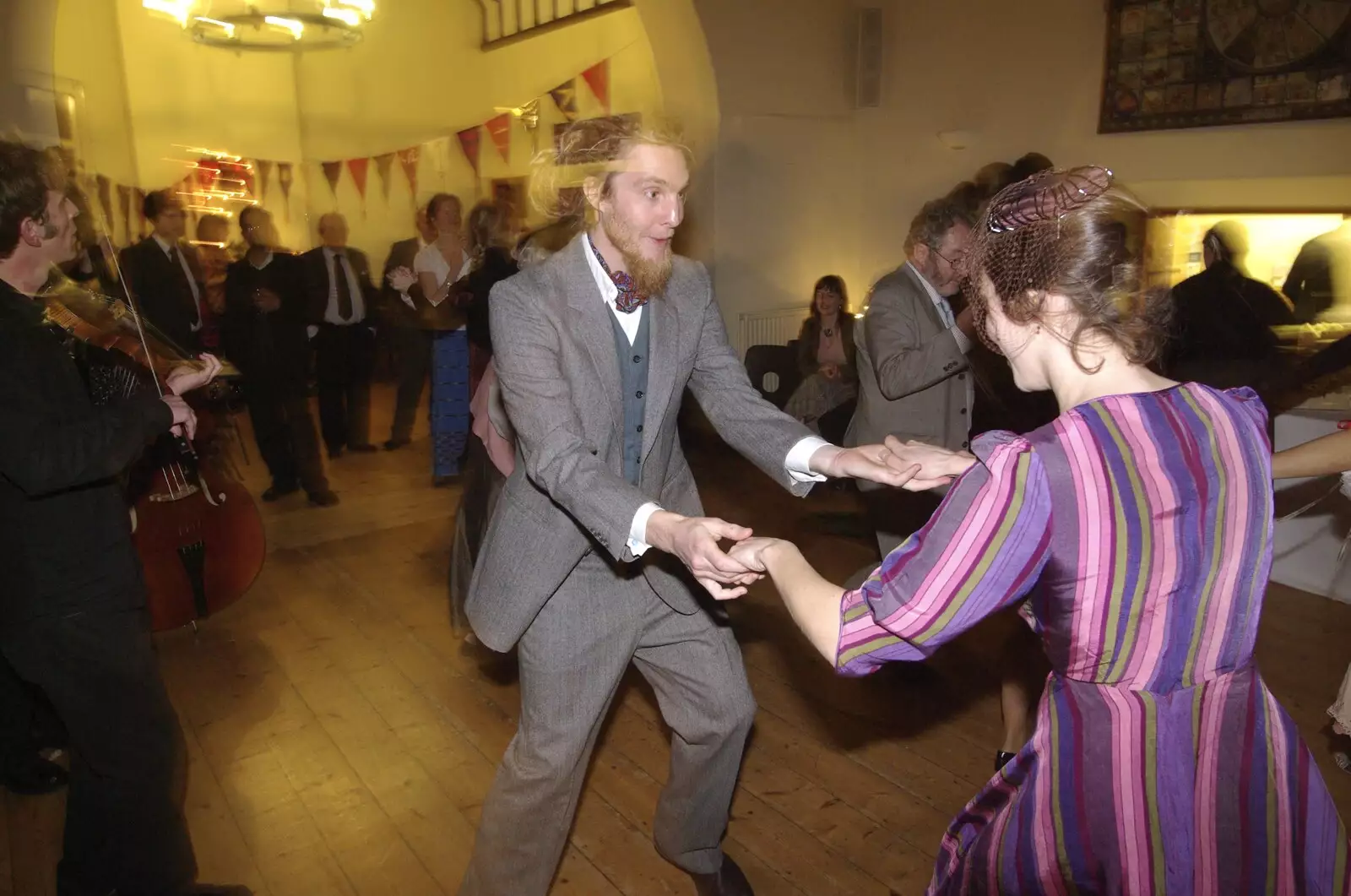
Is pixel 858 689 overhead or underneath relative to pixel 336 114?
underneath

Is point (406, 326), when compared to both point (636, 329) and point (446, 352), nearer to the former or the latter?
point (446, 352)

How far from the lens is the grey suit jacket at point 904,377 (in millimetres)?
2709

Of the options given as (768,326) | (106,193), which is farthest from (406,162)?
(768,326)

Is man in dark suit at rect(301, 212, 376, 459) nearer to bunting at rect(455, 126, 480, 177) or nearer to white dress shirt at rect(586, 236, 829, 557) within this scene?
bunting at rect(455, 126, 480, 177)

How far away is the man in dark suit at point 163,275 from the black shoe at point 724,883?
4.10 meters

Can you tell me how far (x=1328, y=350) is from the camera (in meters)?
3.13

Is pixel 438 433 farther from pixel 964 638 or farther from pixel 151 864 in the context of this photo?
pixel 151 864

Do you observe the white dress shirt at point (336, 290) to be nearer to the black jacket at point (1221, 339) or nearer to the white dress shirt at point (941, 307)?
the white dress shirt at point (941, 307)

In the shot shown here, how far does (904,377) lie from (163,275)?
4149 mm

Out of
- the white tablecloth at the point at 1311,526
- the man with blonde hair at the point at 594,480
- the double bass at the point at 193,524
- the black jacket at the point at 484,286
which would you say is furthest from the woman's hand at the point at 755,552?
the white tablecloth at the point at 1311,526

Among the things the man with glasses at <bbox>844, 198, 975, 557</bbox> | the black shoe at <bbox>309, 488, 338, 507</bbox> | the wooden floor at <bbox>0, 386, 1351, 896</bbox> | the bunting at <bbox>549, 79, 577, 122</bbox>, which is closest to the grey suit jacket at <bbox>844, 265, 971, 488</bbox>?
the man with glasses at <bbox>844, 198, 975, 557</bbox>

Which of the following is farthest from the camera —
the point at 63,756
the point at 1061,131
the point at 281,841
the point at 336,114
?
the point at 336,114

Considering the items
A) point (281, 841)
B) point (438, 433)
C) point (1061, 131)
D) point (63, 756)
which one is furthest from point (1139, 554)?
point (1061, 131)

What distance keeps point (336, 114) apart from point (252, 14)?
218 centimetres
